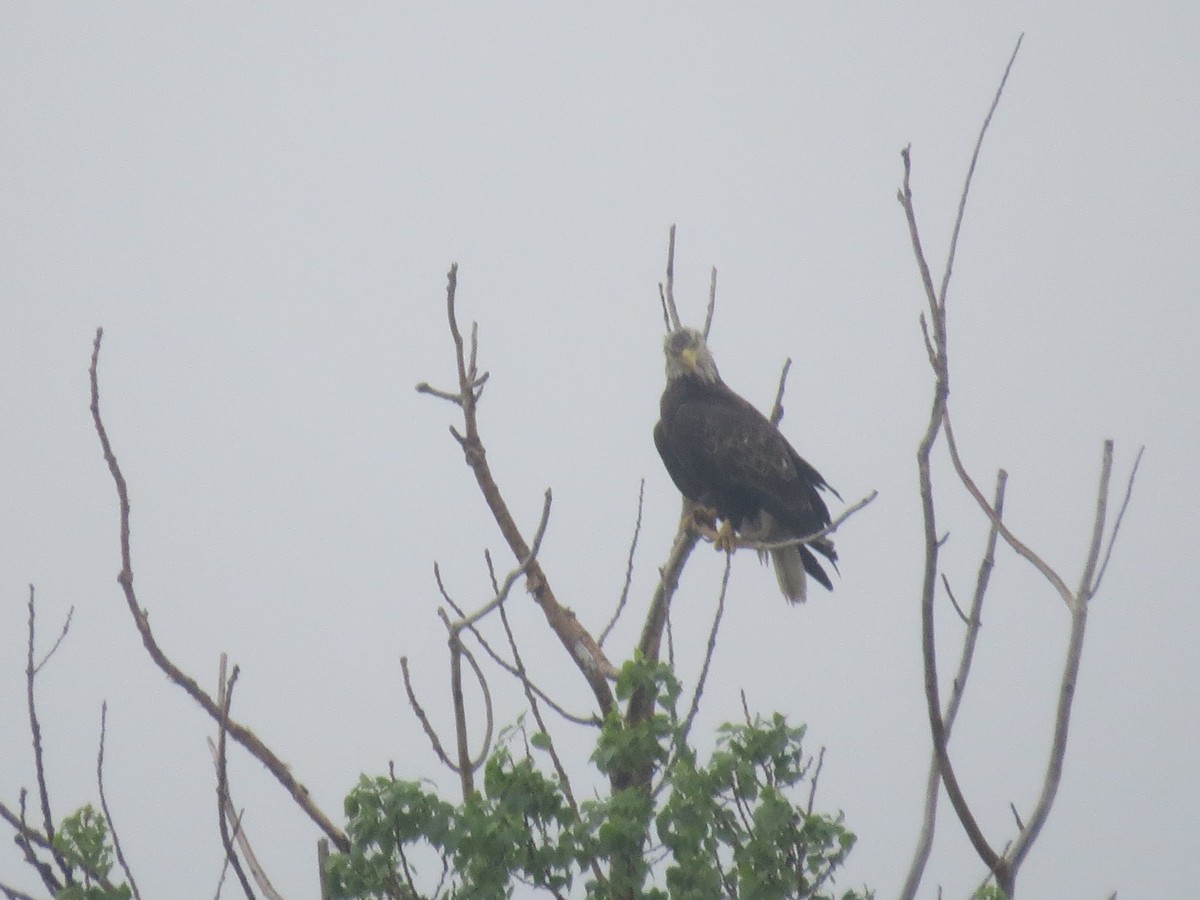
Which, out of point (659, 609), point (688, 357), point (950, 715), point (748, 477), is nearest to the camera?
point (950, 715)

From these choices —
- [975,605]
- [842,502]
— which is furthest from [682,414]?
[975,605]

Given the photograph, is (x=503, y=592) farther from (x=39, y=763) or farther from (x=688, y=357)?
(x=688, y=357)

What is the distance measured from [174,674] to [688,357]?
4284mm

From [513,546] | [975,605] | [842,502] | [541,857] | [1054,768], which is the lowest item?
[541,857]

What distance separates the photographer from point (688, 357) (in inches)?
277

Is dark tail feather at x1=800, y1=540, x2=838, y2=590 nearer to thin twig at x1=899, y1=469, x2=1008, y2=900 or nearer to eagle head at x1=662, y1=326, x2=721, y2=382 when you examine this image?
eagle head at x1=662, y1=326, x2=721, y2=382

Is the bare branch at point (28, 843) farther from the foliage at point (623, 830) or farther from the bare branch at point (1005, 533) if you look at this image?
the bare branch at point (1005, 533)

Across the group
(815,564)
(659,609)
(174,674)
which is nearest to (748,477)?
(815,564)

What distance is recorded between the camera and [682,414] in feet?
22.4

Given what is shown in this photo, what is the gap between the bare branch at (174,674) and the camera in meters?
2.76

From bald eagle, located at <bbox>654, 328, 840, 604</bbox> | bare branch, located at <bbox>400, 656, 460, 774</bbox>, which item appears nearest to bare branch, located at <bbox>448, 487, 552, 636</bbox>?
bare branch, located at <bbox>400, 656, 460, 774</bbox>

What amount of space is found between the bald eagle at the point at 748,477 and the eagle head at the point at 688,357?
21 cm

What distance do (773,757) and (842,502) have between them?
3895 mm

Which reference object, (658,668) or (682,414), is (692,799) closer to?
(658,668)
